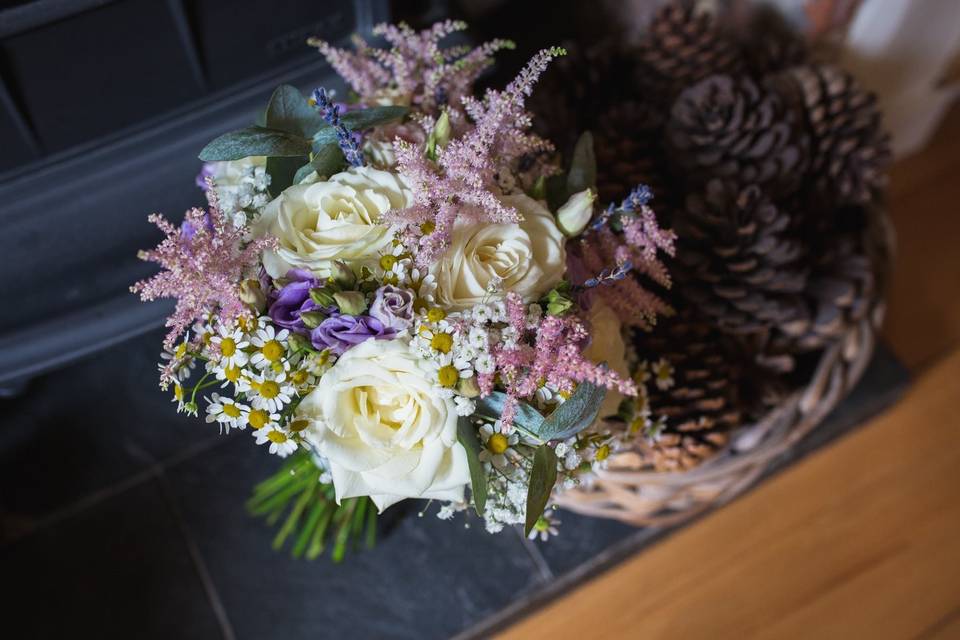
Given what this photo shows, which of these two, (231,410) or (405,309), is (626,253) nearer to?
(405,309)

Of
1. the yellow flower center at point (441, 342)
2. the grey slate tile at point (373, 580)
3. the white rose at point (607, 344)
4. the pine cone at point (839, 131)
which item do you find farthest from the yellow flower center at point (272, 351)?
the pine cone at point (839, 131)

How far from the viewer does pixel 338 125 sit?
1.88 ft

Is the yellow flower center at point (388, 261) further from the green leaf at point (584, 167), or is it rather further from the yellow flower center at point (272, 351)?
the green leaf at point (584, 167)

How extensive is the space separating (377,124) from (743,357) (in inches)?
18.0

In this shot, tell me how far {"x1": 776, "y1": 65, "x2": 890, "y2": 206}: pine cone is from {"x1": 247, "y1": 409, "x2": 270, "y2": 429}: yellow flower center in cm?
64

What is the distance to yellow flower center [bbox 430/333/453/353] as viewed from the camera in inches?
20.7

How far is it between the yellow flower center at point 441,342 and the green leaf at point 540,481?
0.34ft

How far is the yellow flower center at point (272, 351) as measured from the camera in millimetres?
540

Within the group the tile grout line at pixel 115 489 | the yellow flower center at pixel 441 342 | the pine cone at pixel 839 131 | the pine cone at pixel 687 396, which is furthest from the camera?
the tile grout line at pixel 115 489

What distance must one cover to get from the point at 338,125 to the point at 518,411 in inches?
9.1

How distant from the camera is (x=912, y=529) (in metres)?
1.01

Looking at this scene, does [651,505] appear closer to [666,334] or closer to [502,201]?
[666,334]

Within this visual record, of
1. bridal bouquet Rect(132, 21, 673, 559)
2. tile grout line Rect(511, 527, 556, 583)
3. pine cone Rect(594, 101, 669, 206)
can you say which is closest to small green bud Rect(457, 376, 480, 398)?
bridal bouquet Rect(132, 21, 673, 559)

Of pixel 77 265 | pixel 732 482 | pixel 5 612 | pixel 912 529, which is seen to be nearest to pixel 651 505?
pixel 732 482
